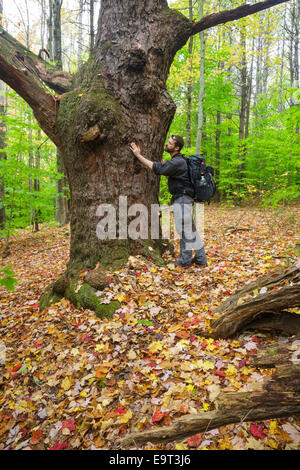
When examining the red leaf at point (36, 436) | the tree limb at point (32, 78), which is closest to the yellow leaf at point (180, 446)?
the red leaf at point (36, 436)

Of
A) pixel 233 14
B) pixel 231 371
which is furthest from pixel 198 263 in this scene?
pixel 233 14

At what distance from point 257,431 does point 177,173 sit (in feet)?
11.9

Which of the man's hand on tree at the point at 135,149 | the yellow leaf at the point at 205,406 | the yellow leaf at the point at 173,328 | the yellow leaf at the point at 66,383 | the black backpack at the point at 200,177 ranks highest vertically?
the man's hand on tree at the point at 135,149

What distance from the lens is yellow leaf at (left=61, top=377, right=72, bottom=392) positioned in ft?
8.60

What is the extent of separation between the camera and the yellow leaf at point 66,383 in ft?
8.60

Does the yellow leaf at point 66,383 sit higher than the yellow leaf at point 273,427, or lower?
lower

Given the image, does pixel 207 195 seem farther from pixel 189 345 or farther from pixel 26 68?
pixel 26 68

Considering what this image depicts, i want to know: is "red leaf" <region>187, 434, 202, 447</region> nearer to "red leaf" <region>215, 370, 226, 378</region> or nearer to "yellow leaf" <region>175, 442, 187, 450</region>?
"yellow leaf" <region>175, 442, 187, 450</region>

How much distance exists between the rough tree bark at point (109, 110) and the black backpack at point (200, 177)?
74cm

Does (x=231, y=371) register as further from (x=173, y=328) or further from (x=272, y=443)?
(x=173, y=328)

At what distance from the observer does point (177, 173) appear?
14.4 feet

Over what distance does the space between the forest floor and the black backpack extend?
4.58 ft

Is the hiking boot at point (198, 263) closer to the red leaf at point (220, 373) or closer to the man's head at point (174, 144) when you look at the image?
the man's head at point (174, 144)

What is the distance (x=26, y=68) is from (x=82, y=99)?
125 centimetres
